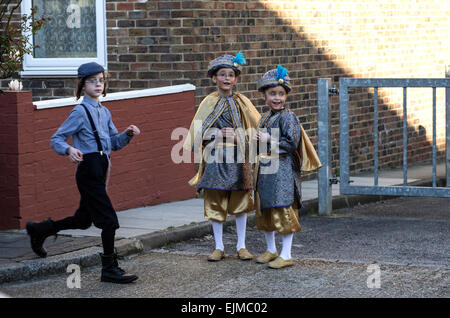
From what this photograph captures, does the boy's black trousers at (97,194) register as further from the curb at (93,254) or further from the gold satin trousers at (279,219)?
the gold satin trousers at (279,219)

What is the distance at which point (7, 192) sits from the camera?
8.52 m

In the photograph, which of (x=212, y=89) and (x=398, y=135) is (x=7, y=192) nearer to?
(x=212, y=89)

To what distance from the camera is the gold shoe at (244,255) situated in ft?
24.7

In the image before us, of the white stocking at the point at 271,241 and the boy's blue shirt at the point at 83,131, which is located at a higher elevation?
the boy's blue shirt at the point at 83,131

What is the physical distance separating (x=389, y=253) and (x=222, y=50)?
4.02 m

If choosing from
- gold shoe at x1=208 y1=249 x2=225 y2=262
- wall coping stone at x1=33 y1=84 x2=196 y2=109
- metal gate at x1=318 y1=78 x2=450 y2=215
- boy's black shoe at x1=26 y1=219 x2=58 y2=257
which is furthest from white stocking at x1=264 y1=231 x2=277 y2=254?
metal gate at x1=318 y1=78 x2=450 y2=215

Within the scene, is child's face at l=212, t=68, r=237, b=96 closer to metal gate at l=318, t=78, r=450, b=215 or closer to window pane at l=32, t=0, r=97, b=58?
metal gate at l=318, t=78, r=450, b=215

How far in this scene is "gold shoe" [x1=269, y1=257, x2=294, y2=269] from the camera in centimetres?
719

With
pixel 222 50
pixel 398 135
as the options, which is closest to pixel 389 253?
pixel 222 50

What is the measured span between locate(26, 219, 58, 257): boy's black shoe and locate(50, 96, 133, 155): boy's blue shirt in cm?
75

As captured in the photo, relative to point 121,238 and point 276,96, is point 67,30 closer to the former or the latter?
point 121,238

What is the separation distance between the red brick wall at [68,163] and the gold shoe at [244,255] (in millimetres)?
2206

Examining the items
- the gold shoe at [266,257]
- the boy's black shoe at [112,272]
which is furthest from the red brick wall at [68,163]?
the gold shoe at [266,257]

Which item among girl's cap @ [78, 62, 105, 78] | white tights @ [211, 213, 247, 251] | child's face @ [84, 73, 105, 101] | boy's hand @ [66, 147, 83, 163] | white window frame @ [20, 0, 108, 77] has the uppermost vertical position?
white window frame @ [20, 0, 108, 77]
